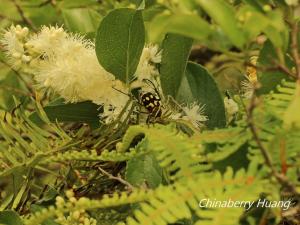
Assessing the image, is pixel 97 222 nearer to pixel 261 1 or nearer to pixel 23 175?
pixel 23 175

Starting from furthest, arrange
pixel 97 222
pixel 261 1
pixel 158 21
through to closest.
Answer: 1. pixel 97 222
2. pixel 261 1
3. pixel 158 21

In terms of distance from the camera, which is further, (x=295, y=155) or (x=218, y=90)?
(x=218, y=90)

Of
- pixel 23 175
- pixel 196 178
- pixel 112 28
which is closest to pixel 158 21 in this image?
pixel 196 178

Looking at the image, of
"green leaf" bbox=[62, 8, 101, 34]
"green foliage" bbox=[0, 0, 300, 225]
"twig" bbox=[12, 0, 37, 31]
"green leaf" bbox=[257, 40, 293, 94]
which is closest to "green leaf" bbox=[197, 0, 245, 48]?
"green foliage" bbox=[0, 0, 300, 225]

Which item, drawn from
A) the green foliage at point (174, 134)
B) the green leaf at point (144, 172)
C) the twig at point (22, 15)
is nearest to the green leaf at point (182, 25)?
the green foliage at point (174, 134)

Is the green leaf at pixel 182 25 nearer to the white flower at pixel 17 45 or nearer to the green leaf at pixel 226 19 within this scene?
the green leaf at pixel 226 19
